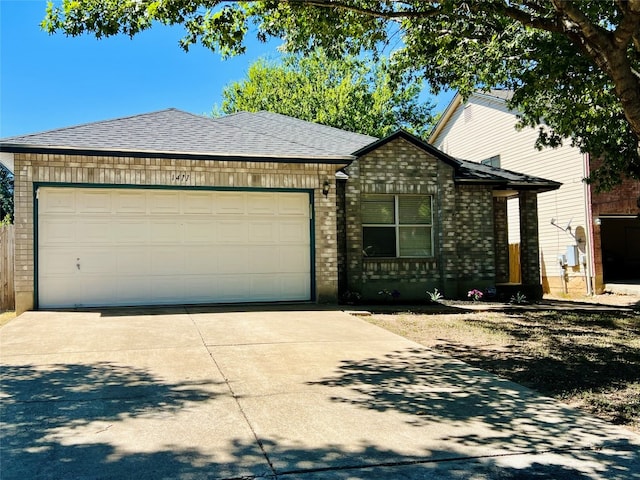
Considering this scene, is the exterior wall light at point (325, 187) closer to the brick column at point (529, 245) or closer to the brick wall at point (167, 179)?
the brick wall at point (167, 179)

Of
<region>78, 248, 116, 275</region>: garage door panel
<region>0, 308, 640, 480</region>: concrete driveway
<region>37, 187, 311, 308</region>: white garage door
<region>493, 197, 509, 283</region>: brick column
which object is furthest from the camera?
<region>493, 197, 509, 283</region>: brick column

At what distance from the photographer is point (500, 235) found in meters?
17.2

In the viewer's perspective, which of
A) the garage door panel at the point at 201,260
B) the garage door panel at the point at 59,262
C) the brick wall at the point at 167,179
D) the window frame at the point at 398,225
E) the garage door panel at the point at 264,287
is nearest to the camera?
the brick wall at the point at 167,179

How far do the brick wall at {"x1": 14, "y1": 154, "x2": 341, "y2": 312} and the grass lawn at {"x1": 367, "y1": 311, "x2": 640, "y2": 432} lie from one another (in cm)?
269

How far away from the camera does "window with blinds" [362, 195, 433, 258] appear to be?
47.1 feet

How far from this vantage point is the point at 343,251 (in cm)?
1397

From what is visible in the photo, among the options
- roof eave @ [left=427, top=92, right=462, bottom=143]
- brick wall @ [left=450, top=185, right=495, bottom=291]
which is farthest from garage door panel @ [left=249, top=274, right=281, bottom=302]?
roof eave @ [left=427, top=92, right=462, bottom=143]

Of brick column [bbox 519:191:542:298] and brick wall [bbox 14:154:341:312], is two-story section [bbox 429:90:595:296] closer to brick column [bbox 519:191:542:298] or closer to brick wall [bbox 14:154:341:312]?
brick column [bbox 519:191:542:298]

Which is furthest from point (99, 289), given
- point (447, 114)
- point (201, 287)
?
point (447, 114)

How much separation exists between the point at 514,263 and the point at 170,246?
1169 cm

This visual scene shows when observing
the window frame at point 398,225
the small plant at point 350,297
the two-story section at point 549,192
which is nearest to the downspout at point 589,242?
the two-story section at point 549,192

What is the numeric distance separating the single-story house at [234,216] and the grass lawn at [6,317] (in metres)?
0.33

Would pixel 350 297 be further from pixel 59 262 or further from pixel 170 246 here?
pixel 59 262

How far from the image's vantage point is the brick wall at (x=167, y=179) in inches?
437
